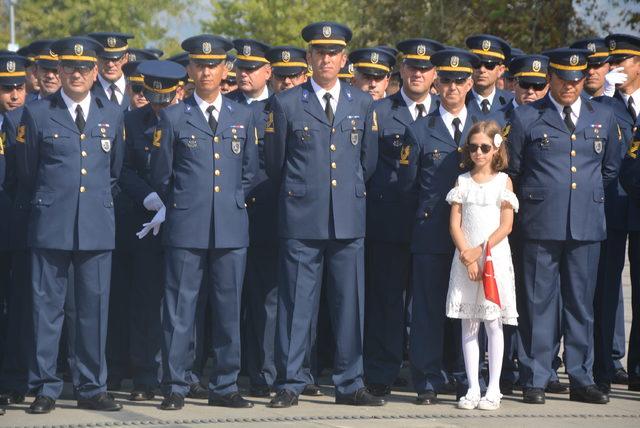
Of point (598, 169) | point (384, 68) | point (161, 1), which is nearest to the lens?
point (598, 169)

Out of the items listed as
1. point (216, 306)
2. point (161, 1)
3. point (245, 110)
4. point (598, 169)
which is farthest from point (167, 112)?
point (161, 1)

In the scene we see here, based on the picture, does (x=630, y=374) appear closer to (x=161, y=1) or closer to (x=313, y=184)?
(x=313, y=184)

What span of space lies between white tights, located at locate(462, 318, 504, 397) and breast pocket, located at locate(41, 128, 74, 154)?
2.94 meters

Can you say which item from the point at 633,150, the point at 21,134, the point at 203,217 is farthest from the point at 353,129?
the point at 21,134

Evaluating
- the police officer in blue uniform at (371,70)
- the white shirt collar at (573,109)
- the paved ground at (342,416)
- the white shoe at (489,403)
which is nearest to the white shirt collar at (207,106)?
the paved ground at (342,416)

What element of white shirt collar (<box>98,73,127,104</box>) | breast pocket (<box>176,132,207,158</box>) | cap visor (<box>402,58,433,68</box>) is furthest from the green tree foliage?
breast pocket (<box>176,132,207,158</box>)

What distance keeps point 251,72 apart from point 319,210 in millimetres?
2078

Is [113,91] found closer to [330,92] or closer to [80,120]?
[80,120]

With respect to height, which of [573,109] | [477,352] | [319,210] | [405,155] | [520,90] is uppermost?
[520,90]

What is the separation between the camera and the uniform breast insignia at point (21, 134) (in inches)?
369

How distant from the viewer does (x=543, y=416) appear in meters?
9.28

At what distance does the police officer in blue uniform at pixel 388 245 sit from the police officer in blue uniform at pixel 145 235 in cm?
156

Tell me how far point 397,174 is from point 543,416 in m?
2.12

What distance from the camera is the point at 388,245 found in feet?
34.0
